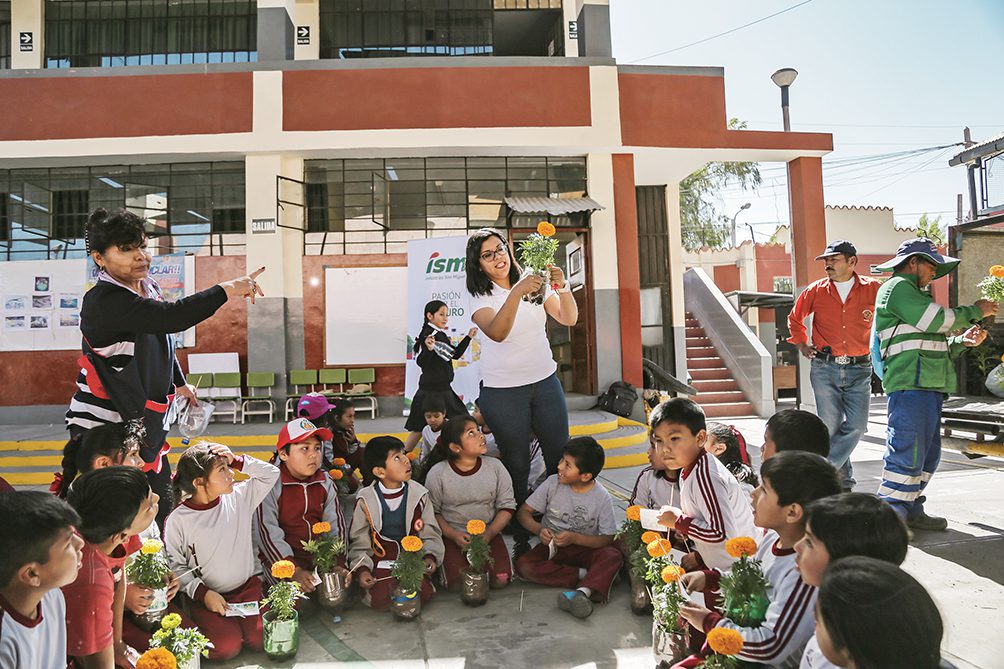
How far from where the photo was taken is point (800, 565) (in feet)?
5.66

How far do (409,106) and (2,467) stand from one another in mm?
7249

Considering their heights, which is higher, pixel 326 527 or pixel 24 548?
pixel 24 548

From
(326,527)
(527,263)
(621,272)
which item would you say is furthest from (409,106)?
(326,527)

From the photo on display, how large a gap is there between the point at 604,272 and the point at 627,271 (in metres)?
0.38

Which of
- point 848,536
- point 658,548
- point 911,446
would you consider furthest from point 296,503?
point 911,446

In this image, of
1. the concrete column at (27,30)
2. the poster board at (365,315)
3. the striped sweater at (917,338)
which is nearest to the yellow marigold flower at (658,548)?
the striped sweater at (917,338)

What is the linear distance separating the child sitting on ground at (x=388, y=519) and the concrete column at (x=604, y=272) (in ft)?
21.8

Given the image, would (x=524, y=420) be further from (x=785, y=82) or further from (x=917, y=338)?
(x=785, y=82)

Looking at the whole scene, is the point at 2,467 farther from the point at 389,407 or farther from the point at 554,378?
the point at 554,378

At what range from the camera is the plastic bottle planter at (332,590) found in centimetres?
306

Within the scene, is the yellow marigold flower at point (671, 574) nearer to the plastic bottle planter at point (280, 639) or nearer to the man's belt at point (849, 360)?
the plastic bottle planter at point (280, 639)

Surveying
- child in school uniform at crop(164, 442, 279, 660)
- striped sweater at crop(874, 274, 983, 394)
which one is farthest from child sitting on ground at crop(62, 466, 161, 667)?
striped sweater at crop(874, 274, 983, 394)

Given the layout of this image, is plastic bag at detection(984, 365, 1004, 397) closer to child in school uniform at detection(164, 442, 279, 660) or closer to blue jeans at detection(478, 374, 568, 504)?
blue jeans at detection(478, 374, 568, 504)

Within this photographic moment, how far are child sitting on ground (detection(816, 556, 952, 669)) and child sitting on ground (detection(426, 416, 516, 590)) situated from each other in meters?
2.28
